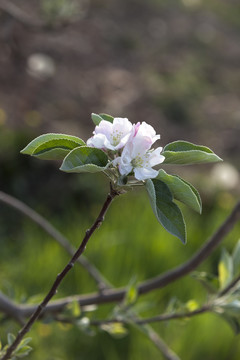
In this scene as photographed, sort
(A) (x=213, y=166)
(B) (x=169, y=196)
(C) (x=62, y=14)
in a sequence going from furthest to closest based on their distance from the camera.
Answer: (A) (x=213, y=166)
(C) (x=62, y=14)
(B) (x=169, y=196)

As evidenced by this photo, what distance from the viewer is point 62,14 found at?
6.82ft

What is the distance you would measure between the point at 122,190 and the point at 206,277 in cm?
43

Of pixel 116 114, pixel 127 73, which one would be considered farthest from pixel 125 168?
pixel 127 73

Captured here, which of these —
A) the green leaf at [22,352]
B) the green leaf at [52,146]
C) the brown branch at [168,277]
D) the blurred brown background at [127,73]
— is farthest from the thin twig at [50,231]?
the blurred brown background at [127,73]

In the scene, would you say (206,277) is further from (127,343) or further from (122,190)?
(127,343)

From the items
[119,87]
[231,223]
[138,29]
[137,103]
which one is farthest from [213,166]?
[231,223]

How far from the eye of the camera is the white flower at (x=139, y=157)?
0.54m

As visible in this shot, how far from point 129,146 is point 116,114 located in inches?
111

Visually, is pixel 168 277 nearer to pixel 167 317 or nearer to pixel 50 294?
pixel 167 317

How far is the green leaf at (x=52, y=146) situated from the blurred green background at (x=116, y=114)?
0.62 meters

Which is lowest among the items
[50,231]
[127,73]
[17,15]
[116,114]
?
[50,231]

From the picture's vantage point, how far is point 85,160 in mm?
533

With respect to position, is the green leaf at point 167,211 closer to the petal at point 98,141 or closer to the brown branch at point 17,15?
the petal at point 98,141

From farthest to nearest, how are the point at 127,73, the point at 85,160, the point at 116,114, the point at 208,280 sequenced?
the point at 127,73 → the point at 116,114 → the point at 208,280 → the point at 85,160
